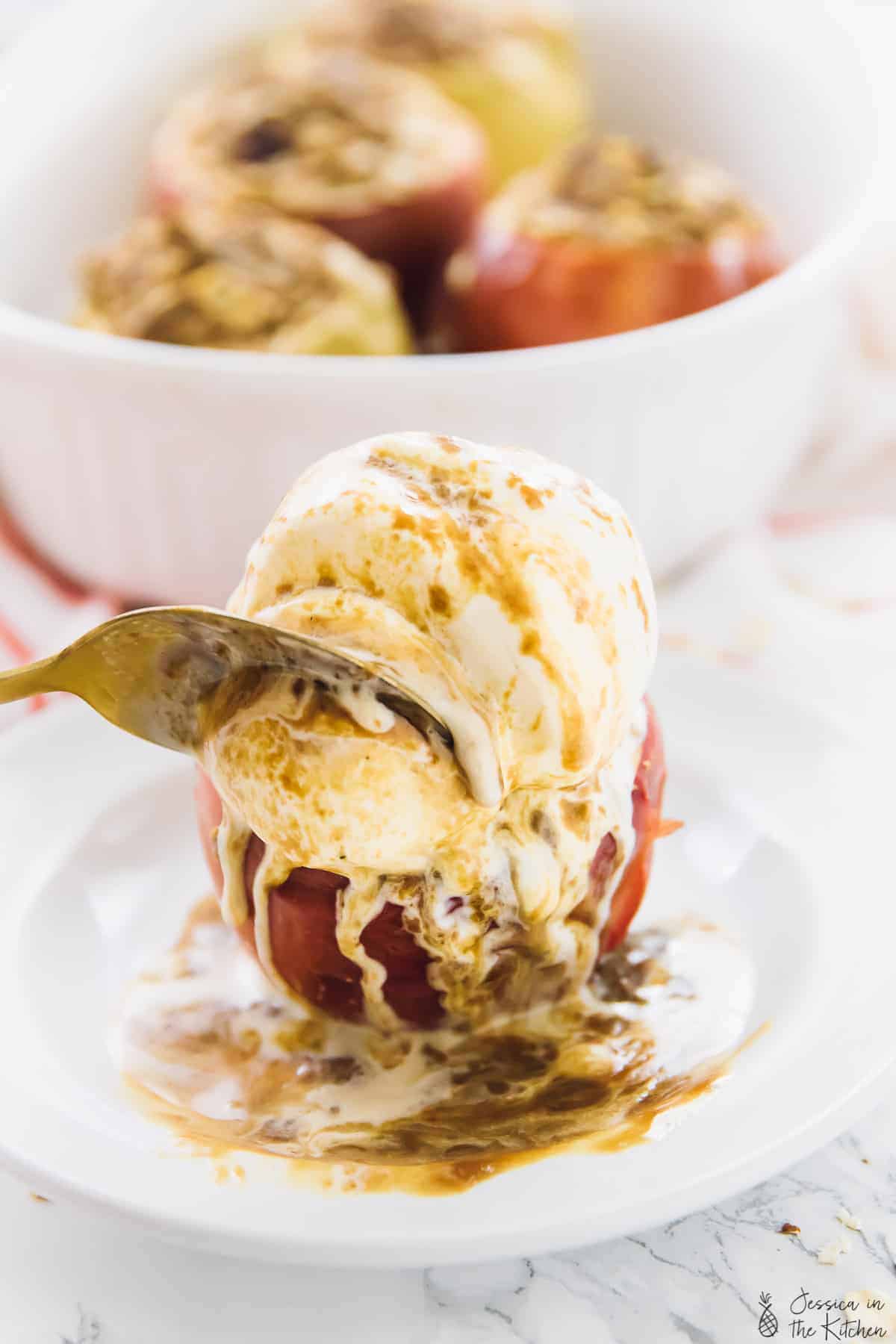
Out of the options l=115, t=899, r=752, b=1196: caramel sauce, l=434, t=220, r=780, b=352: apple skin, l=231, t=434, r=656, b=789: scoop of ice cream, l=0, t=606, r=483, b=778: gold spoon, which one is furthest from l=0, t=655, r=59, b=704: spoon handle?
l=434, t=220, r=780, b=352: apple skin

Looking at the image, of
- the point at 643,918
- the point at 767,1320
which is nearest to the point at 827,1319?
the point at 767,1320

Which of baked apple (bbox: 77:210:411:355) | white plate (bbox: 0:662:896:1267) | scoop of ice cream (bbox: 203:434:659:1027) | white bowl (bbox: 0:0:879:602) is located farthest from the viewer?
baked apple (bbox: 77:210:411:355)

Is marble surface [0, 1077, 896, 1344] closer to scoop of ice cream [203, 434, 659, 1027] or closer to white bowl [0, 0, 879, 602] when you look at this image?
scoop of ice cream [203, 434, 659, 1027]

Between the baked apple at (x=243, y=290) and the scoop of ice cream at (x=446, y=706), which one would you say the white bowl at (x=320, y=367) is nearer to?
the baked apple at (x=243, y=290)

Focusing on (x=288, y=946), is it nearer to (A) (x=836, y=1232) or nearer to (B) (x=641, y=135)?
(A) (x=836, y=1232)

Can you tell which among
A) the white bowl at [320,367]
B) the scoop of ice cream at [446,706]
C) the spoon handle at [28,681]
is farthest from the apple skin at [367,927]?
the white bowl at [320,367]
